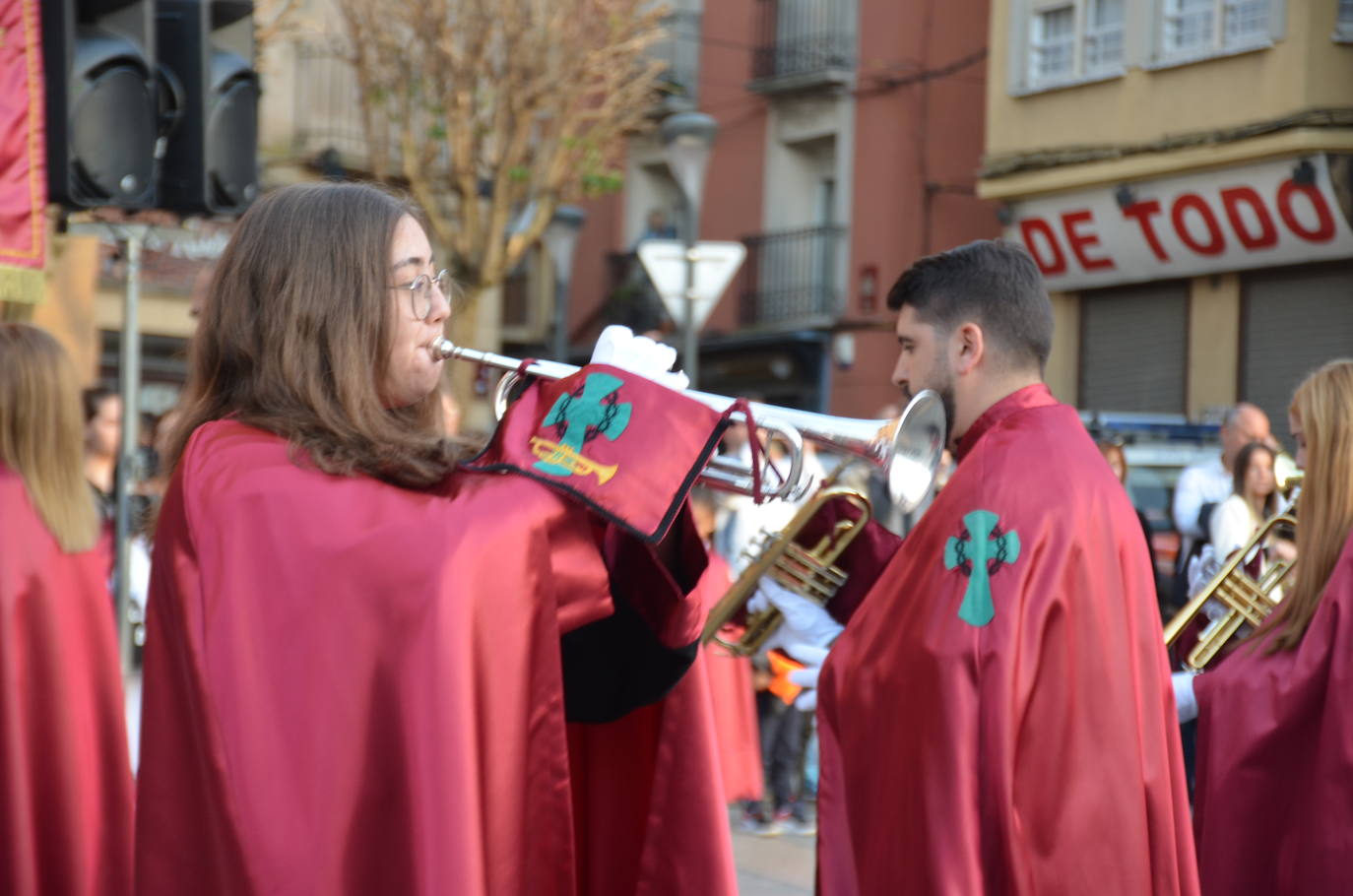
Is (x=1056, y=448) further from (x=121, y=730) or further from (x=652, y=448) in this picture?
(x=121, y=730)

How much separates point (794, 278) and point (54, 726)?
18175 mm

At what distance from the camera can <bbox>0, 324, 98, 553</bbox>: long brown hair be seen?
4043 millimetres

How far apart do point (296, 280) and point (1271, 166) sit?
14.0 meters

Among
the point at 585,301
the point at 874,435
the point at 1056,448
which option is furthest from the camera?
the point at 585,301

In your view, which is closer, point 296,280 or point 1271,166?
point 296,280

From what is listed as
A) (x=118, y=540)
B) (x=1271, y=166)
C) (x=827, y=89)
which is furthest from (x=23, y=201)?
(x=827, y=89)

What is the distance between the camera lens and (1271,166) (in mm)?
15234

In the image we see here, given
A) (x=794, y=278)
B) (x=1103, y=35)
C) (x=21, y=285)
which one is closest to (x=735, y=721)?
(x=21, y=285)

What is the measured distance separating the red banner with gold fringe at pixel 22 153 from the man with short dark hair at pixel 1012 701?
121 inches

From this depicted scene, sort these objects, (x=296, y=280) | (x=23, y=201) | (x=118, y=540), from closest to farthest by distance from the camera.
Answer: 1. (x=296, y=280)
2. (x=23, y=201)
3. (x=118, y=540)

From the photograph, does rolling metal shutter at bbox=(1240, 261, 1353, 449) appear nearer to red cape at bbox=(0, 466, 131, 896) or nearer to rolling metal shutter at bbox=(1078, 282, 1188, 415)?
rolling metal shutter at bbox=(1078, 282, 1188, 415)

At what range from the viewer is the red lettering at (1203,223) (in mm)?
15844

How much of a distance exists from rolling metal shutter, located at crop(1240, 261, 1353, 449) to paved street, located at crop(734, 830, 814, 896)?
8.29m

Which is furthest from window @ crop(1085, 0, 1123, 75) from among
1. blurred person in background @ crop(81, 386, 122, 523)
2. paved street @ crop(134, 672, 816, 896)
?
blurred person in background @ crop(81, 386, 122, 523)
